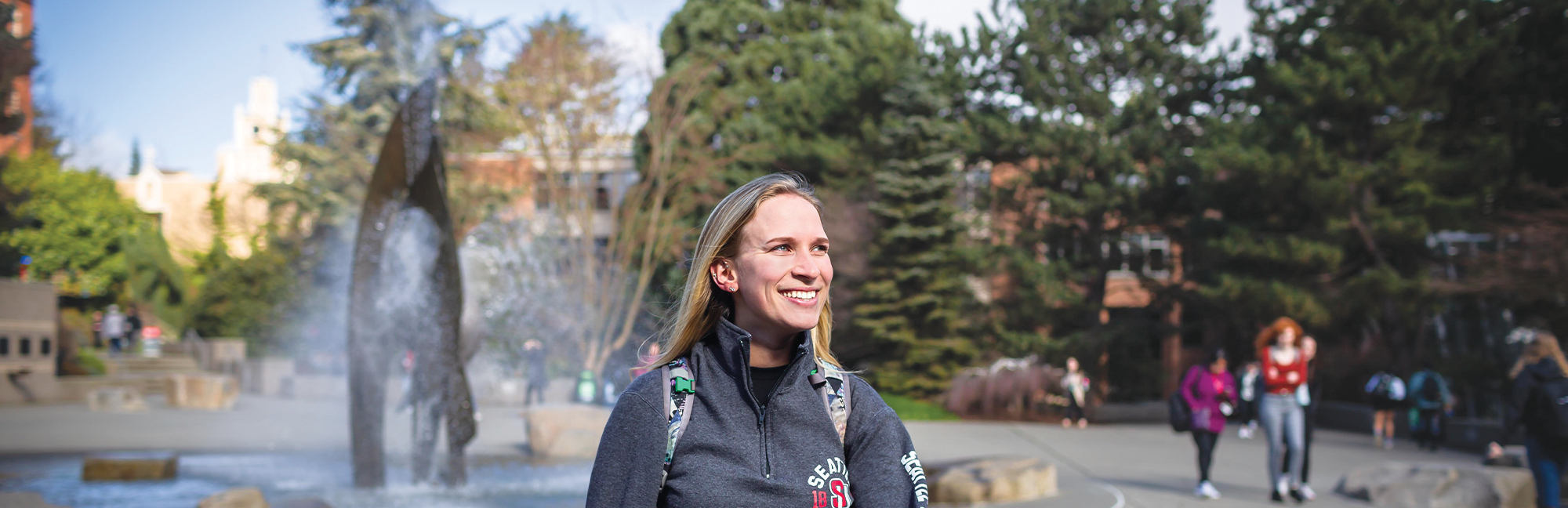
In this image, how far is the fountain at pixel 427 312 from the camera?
10586 mm

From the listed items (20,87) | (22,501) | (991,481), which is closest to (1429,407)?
(991,481)

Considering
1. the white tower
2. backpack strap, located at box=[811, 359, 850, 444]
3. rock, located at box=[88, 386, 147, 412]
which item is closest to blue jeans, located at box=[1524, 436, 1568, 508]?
backpack strap, located at box=[811, 359, 850, 444]

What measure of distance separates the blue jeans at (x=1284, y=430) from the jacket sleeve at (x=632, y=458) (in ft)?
32.4

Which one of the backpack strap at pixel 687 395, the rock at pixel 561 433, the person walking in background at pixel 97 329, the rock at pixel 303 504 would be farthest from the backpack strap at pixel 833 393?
the person walking in background at pixel 97 329

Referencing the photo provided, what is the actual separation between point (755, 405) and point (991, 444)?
17226mm

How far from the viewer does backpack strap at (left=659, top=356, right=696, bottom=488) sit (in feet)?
6.66

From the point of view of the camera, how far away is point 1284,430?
418 inches

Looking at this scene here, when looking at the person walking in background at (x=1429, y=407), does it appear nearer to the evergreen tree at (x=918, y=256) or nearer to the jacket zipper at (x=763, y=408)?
the evergreen tree at (x=918, y=256)

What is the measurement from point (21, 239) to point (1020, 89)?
90.4 ft

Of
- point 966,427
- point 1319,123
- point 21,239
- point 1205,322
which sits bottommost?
point 966,427

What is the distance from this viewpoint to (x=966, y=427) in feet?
74.1

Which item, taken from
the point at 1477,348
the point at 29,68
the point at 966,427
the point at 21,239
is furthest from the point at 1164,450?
the point at 21,239

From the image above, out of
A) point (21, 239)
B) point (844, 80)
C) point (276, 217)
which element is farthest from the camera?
point (276, 217)

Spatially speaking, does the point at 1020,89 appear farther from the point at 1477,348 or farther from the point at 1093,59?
the point at 1477,348
